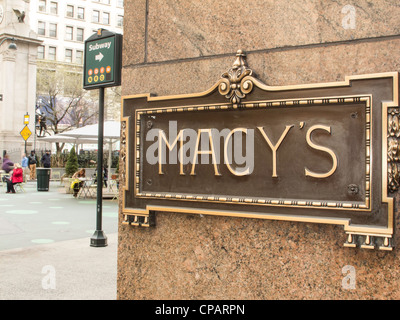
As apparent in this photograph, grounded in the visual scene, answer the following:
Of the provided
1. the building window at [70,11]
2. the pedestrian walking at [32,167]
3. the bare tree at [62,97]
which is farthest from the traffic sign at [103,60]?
the building window at [70,11]

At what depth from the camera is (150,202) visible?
2941mm

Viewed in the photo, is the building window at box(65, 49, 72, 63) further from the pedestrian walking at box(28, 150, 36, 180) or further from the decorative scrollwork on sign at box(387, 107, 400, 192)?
the decorative scrollwork on sign at box(387, 107, 400, 192)

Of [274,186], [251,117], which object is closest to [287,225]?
[274,186]

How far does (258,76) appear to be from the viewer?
103 inches

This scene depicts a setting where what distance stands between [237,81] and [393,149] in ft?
3.15

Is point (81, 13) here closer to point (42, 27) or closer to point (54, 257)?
point (42, 27)

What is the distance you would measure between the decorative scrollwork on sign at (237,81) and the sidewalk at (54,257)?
10.8 ft

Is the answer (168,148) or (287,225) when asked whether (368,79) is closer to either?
(287,225)

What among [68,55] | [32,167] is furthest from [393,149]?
[68,55]

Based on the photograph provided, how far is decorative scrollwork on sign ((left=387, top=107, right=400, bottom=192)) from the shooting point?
7.14 ft

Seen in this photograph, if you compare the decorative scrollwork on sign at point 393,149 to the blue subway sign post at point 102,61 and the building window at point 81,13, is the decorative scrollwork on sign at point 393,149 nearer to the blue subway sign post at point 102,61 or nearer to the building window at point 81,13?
the blue subway sign post at point 102,61

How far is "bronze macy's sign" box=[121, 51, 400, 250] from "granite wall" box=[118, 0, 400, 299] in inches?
3.9

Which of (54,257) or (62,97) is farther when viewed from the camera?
(62,97)

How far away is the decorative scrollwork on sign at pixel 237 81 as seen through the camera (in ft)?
8.55
